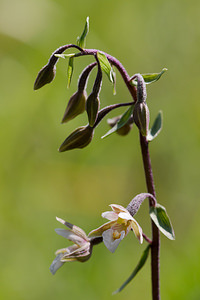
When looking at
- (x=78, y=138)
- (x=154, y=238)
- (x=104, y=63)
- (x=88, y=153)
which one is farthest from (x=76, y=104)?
(x=88, y=153)

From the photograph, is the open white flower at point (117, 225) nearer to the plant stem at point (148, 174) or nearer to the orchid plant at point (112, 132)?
the orchid plant at point (112, 132)

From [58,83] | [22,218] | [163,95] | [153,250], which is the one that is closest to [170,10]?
[163,95]

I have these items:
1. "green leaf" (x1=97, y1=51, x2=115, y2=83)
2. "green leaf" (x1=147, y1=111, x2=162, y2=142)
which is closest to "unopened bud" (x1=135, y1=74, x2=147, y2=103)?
"green leaf" (x1=97, y1=51, x2=115, y2=83)

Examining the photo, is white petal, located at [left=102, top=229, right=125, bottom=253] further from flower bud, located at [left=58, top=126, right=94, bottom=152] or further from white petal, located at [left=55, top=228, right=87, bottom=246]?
flower bud, located at [left=58, top=126, right=94, bottom=152]

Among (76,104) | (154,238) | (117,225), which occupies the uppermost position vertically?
(76,104)

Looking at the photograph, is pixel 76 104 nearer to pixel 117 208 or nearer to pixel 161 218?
pixel 117 208

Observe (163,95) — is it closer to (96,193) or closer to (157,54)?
(157,54)
